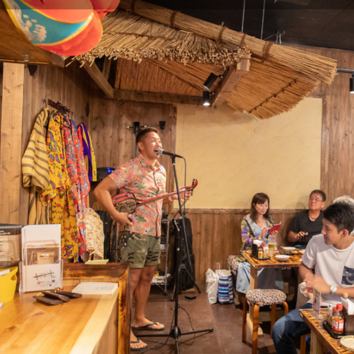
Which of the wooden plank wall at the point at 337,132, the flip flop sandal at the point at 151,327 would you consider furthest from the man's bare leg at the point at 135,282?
the wooden plank wall at the point at 337,132

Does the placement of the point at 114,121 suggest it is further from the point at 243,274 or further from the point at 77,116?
the point at 243,274

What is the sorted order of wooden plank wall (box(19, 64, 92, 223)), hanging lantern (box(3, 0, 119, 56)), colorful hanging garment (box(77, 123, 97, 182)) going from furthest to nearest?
colorful hanging garment (box(77, 123, 97, 182))
wooden plank wall (box(19, 64, 92, 223))
hanging lantern (box(3, 0, 119, 56))

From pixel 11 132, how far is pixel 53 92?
0.80 metres

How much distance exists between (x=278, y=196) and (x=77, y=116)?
9.09 ft

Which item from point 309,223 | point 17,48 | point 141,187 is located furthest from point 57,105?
→ point 309,223

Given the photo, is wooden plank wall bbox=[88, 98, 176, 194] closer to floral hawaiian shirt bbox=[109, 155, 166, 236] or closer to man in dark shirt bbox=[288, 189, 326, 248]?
floral hawaiian shirt bbox=[109, 155, 166, 236]

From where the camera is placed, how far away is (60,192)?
2.65 meters

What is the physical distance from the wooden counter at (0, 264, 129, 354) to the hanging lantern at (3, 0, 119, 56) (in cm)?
103

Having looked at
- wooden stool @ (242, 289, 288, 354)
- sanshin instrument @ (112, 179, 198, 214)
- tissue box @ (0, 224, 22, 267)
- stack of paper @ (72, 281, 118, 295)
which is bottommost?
wooden stool @ (242, 289, 288, 354)

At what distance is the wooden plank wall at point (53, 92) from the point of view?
2225mm

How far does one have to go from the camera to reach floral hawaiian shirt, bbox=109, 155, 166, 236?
249 centimetres

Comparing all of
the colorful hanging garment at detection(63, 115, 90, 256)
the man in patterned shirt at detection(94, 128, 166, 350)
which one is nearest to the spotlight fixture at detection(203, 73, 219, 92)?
the man in patterned shirt at detection(94, 128, 166, 350)

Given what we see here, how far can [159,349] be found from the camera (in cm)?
253

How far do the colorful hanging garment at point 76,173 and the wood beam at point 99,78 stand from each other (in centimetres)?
47
